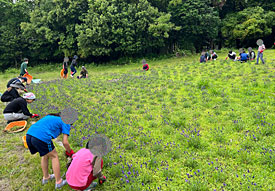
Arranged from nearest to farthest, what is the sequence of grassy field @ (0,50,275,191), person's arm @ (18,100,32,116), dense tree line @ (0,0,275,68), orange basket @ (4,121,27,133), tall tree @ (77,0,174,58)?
grassy field @ (0,50,275,191) → person's arm @ (18,100,32,116) → orange basket @ (4,121,27,133) → tall tree @ (77,0,174,58) → dense tree line @ (0,0,275,68)

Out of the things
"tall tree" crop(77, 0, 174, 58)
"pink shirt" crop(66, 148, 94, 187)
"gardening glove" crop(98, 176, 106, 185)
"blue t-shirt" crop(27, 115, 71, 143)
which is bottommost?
"gardening glove" crop(98, 176, 106, 185)

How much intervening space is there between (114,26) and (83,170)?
21.3 m

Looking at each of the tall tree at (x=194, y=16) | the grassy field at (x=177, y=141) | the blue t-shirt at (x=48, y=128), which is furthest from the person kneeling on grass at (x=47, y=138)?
the tall tree at (x=194, y=16)

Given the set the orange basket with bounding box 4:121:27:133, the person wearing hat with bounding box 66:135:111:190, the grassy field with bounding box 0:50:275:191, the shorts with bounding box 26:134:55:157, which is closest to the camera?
the person wearing hat with bounding box 66:135:111:190

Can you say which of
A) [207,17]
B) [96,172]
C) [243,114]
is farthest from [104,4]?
[96,172]

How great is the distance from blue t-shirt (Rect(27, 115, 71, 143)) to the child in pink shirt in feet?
2.44

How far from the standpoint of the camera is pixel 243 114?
584cm

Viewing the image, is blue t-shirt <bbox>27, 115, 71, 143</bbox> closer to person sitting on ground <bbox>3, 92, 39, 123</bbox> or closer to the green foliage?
person sitting on ground <bbox>3, 92, 39, 123</bbox>

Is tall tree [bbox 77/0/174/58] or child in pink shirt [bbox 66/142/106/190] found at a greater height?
tall tree [bbox 77/0/174/58]

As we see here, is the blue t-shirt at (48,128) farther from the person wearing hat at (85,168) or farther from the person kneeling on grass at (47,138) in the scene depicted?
the person wearing hat at (85,168)

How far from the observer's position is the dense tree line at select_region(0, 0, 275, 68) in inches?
859

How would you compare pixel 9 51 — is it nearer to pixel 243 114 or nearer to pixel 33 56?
pixel 33 56

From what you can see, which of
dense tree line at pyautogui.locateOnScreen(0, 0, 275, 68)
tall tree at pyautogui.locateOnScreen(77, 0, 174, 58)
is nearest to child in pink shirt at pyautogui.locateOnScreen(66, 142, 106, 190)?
tall tree at pyautogui.locateOnScreen(77, 0, 174, 58)

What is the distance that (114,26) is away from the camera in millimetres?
22047
